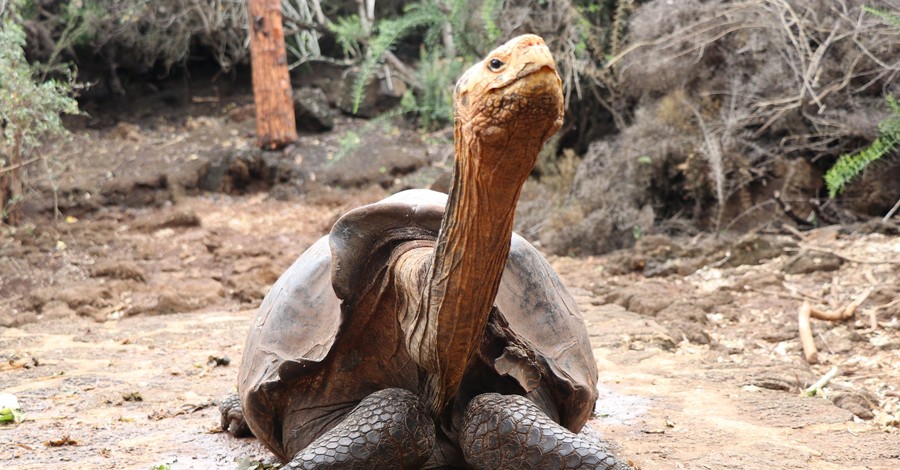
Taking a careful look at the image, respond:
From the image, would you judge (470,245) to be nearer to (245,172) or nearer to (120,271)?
(120,271)

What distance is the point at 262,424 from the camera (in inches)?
86.6

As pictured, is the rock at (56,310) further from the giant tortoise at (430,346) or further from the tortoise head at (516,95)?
the tortoise head at (516,95)

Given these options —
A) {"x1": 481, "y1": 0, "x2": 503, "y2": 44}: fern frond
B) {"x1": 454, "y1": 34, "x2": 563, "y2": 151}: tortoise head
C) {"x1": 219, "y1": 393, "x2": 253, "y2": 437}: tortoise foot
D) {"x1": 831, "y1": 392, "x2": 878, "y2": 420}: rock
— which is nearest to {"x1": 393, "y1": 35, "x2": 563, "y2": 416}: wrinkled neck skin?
{"x1": 454, "y1": 34, "x2": 563, "y2": 151}: tortoise head

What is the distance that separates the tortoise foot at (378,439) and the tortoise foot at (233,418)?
34.0 inches

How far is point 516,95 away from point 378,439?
2.96ft

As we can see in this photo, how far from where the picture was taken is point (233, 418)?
271cm

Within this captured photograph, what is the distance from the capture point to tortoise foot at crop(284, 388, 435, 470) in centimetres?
183

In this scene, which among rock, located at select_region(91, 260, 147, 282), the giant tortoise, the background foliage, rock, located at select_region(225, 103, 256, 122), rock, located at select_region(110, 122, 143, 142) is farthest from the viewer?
rock, located at select_region(225, 103, 256, 122)

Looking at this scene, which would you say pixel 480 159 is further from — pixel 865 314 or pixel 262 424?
pixel 865 314

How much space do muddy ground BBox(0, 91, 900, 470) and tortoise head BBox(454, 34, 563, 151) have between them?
131 cm

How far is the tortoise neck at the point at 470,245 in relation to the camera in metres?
1.41

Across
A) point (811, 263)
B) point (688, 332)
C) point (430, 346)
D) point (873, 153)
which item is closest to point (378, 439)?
point (430, 346)

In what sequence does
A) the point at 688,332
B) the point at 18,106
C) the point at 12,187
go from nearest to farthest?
the point at 688,332 → the point at 18,106 → the point at 12,187

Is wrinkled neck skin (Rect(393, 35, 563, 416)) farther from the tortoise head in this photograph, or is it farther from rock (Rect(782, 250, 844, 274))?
rock (Rect(782, 250, 844, 274))
